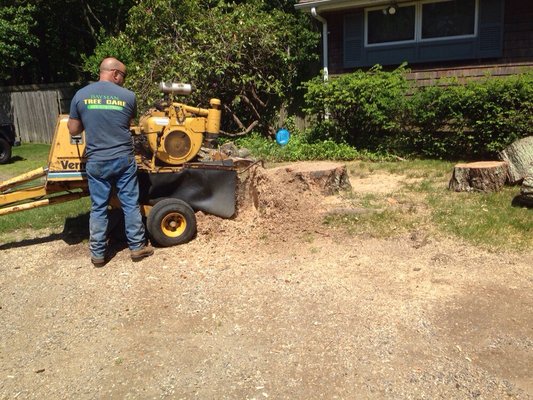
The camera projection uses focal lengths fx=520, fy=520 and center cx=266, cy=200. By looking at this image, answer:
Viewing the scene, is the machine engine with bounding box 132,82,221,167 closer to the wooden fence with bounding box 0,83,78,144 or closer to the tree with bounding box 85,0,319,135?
the tree with bounding box 85,0,319,135

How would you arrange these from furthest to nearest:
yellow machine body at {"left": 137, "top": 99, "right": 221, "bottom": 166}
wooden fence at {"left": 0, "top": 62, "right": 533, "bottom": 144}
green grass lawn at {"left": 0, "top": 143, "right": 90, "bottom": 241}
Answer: wooden fence at {"left": 0, "top": 62, "right": 533, "bottom": 144}
green grass lawn at {"left": 0, "top": 143, "right": 90, "bottom": 241}
yellow machine body at {"left": 137, "top": 99, "right": 221, "bottom": 166}

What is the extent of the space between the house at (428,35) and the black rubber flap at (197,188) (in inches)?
288

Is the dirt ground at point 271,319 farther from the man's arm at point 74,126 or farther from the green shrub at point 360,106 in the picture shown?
the green shrub at point 360,106

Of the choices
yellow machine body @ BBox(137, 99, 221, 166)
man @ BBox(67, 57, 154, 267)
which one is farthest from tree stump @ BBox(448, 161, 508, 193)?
man @ BBox(67, 57, 154, 267)

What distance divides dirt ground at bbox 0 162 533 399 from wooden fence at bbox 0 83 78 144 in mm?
13350

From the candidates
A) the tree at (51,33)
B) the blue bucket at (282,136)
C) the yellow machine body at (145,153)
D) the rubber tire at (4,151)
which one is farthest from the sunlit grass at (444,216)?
the tree at (51,33)

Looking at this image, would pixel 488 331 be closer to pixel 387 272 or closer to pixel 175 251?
pixel 387 272

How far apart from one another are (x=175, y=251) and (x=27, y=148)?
1348 cm

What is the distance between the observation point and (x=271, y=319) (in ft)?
13.3

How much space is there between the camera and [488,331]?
3.72 metres

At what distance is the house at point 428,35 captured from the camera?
10.8 meters

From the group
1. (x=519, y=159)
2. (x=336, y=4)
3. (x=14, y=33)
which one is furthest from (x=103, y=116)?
(x=14, y=33)

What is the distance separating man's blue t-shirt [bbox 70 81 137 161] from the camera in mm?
5059

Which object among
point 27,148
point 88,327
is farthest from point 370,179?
point 27,148
